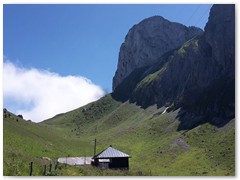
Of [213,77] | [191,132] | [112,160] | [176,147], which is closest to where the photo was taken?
[112,160]

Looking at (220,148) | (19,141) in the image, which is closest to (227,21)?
(220,148)

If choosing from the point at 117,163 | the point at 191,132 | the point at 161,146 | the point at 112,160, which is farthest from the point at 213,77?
the point at 112,160

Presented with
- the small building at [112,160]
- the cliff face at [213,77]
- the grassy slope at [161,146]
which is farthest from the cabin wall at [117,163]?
the cliff face at [213,77]

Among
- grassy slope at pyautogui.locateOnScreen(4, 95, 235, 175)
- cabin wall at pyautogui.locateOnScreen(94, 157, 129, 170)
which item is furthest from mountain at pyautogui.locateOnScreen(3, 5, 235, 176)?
cabin wall at pyautogui.locateOnScreen(94, 157, 129, 170)

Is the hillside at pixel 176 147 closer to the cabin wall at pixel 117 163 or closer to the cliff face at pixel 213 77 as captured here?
the cliff face at pixel 213 77

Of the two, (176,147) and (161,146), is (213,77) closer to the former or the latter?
(161,146)

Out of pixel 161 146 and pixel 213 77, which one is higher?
pixel 213 77

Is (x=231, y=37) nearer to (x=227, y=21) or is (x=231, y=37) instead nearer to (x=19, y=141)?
(x=227, y=21)

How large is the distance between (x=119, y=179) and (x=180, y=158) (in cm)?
9175

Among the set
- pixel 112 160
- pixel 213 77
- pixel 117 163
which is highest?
pixel 213 77

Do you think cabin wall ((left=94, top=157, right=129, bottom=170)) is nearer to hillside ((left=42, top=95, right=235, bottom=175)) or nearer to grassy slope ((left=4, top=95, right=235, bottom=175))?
grassy slope ((left=4, top=95, right=235, bottom=175))

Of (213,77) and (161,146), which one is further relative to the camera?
(213,77)

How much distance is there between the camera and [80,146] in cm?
13612

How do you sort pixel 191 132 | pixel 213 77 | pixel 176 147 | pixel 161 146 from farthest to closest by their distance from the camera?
pixel 213 77, pixel 191 132, pixel 161 146, pixel 176 147
